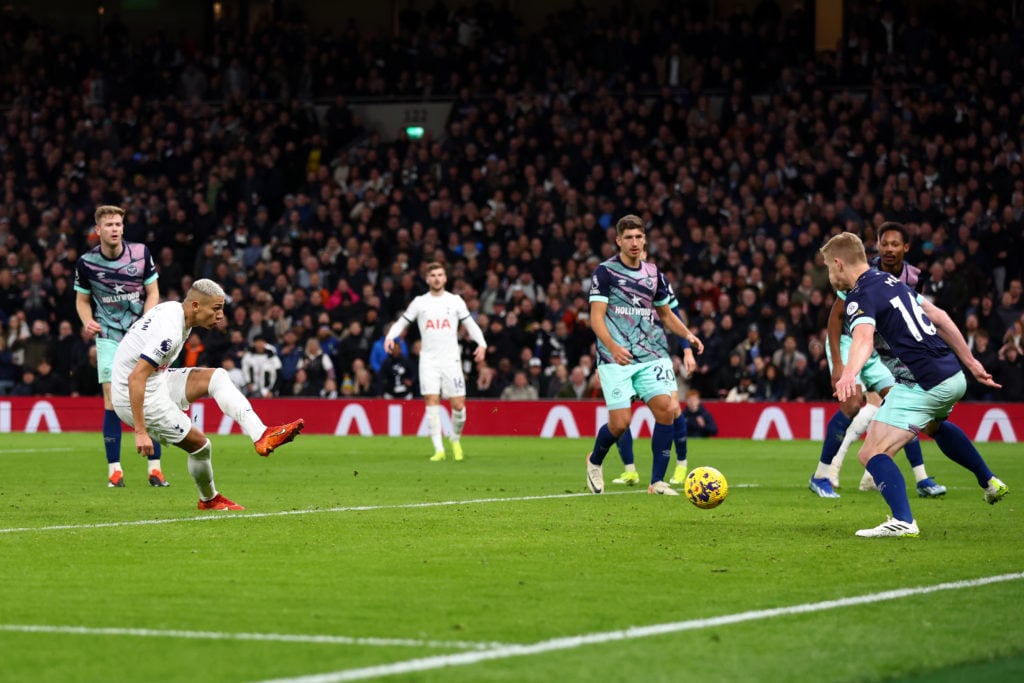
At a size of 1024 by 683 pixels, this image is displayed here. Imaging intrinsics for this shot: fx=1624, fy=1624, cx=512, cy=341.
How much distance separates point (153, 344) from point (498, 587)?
4.09m

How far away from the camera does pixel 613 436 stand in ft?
45.8

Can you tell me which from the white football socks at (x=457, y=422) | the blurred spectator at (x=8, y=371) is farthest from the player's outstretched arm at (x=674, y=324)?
the blurred spectator at (x=8, y=371)

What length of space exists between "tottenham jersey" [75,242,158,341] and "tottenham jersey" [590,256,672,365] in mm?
4317

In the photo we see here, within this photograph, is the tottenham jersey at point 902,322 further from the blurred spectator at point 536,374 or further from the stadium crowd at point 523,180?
the blurred spectator at point 536,374

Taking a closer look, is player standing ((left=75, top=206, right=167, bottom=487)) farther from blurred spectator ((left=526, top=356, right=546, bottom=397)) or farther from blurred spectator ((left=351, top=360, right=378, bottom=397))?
blurred spectator ((left=351, top=360, right=378, bottom=397))

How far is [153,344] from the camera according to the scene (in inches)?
437

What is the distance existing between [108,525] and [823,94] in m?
21.6

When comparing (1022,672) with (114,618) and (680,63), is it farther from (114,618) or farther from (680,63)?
(680,63)

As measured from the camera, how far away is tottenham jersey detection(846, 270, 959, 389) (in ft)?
33.4

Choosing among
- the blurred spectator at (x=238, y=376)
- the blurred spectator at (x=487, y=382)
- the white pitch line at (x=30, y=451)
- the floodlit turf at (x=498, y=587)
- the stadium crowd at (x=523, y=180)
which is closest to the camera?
the floodlit turf at (x=498, y=587)

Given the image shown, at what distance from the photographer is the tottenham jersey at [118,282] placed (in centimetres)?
1516

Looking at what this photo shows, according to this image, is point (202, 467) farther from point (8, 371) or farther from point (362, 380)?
point (8, 371)

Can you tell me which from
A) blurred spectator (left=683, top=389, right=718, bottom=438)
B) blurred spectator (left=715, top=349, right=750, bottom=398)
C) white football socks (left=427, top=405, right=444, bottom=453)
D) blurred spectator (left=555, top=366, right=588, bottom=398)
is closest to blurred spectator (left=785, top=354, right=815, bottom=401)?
blurred spectator (left=715, top=349, right=750, bottom=398)

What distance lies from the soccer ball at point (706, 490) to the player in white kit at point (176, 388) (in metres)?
2.96
